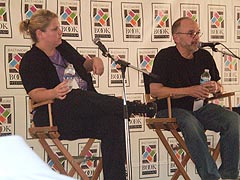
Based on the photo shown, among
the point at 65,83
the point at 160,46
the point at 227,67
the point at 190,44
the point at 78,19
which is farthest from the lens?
the point at 227,67

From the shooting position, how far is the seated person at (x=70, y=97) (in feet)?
8.53

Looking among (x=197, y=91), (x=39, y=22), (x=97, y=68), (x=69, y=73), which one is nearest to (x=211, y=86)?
(x=197, y=91)

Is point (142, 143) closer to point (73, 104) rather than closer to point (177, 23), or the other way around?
point (177, 23)

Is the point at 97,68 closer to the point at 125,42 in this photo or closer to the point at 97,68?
the point at 97,68

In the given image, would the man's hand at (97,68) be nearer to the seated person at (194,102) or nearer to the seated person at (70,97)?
the seated person at (70,97)

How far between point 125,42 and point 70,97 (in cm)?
115

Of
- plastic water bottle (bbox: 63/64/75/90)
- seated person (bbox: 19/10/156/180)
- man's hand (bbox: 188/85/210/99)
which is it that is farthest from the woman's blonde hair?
man's hand (bbox: 188/85/210/99)

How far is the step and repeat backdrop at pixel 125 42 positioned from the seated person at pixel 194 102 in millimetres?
537

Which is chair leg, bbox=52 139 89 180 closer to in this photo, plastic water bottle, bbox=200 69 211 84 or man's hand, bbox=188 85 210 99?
man's hand, bbox=188 85 210 99

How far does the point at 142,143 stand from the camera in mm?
3768

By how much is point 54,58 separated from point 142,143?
44.4 inches

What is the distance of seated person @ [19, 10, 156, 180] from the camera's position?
2600mm

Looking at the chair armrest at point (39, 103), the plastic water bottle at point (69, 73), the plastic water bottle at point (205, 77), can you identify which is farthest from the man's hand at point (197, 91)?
the chair armrest at point (39, 103)

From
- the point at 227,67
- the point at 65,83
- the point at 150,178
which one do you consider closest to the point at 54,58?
the point at 65,83
